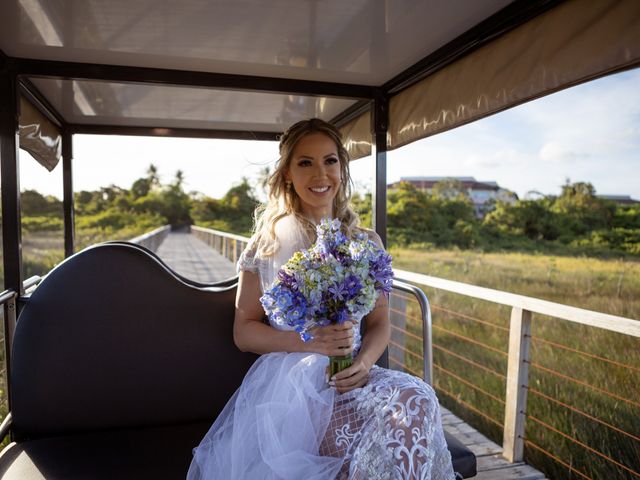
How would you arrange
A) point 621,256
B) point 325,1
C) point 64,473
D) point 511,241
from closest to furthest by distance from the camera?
point 64,473
point 325,1
point 621,256
point 511,241

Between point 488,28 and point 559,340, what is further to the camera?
point 559,340

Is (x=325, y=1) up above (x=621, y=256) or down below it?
above

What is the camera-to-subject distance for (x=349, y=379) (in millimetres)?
1788

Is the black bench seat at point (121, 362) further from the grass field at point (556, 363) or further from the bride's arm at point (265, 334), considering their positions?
the grass field at point (556, 363)

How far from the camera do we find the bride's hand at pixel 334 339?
1692mm

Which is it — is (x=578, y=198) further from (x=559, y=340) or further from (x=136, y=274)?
(x=136, y=274)

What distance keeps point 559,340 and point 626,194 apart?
11215 mm

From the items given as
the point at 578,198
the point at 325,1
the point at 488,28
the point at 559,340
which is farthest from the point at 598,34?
the point at 578,198

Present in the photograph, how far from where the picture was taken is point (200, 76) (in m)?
2.96

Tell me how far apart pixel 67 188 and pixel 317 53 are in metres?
2.53

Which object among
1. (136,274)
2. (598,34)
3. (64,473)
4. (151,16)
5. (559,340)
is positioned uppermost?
(151,16)

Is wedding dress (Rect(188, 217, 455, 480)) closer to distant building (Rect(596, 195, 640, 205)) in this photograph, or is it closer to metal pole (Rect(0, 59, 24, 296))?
metal pole (Rect(0, 59, 24, 296))

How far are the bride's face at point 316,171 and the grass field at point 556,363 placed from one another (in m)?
1.28

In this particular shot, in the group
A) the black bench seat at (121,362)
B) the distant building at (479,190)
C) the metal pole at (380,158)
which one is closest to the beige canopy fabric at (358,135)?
the metal pole at (380,158)
